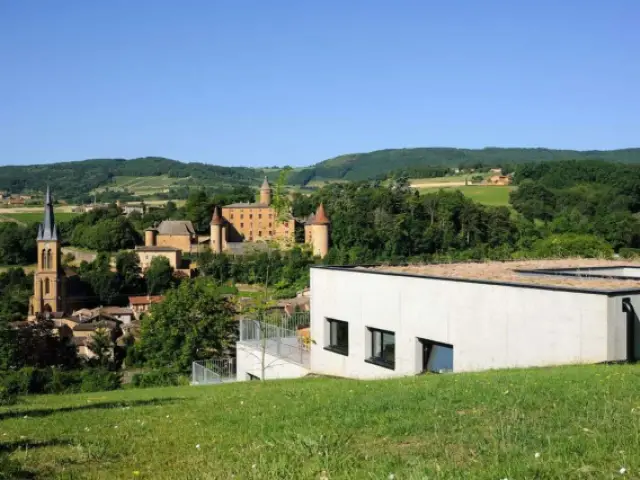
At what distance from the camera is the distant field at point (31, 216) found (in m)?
127

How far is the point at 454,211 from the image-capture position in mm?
99250

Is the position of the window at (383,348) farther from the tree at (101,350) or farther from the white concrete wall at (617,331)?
the tree at (101,350)

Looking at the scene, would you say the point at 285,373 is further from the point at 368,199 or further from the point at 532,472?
the point at 368,199

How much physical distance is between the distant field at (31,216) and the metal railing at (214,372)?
107m

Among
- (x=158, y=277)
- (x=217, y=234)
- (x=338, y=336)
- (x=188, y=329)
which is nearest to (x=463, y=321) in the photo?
(x=338, y=336)

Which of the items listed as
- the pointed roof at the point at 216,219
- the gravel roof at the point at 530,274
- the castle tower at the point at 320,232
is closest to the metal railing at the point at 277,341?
the gravel roof at the point at 530,274

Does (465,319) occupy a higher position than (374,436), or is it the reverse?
(374,436)

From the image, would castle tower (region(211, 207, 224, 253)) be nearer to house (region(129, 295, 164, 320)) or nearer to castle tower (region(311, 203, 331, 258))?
castle tower (region(311, 203, 331, 258))

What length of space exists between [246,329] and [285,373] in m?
3.62

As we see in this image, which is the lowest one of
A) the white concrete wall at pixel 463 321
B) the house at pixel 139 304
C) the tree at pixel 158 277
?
A: the house at pixel 139 304

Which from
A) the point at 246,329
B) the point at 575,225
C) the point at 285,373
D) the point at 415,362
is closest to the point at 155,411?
the point at 415,362

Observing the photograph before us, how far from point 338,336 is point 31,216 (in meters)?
125

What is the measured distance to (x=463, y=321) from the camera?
14.9 meters

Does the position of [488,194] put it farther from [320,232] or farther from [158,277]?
[158,277]
